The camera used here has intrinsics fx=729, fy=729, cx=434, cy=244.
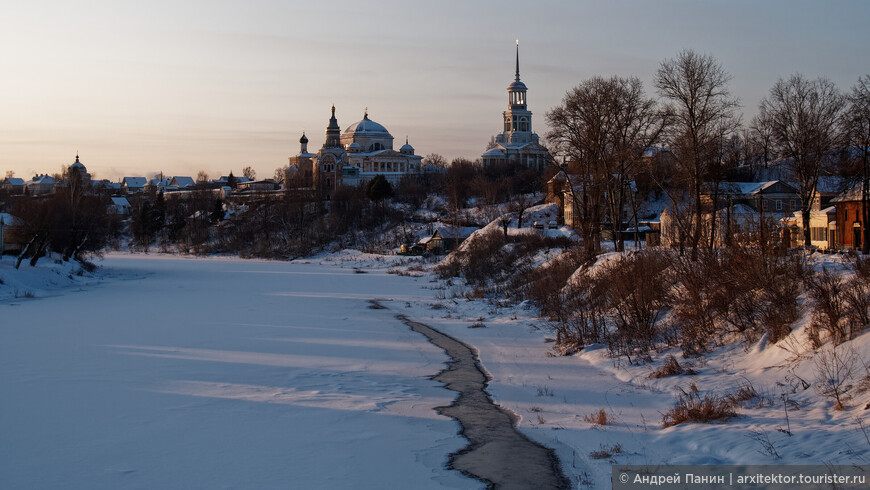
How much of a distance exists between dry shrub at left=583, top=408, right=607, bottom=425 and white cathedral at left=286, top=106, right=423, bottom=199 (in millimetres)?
99334

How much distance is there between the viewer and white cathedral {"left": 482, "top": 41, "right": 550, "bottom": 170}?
112750 mm

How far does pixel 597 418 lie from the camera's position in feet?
38.0

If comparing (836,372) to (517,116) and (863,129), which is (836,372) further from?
(517,116)

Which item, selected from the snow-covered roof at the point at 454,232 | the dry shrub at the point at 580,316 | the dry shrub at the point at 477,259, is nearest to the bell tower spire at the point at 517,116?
the snow-covered roof at the point at 454,232

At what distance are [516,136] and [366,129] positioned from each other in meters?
27.2

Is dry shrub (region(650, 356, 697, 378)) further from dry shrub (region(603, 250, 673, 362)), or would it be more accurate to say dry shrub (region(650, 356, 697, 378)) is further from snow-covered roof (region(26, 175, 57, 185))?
snow-covered roof (region(26, 175, 57, 185))

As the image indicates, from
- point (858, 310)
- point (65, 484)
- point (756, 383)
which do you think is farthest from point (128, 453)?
point (858, 310)

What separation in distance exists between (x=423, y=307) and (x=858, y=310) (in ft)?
68.6

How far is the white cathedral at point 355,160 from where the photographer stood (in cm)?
11912

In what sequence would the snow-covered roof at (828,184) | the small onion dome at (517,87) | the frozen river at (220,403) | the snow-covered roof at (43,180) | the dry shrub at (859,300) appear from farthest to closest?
the snow-covered roof at (43,180) < the small onion dome at (517,87) < the snow-covered roof at (828,184) < the dry shrub at (859,300) < the frozen river at (220,403)

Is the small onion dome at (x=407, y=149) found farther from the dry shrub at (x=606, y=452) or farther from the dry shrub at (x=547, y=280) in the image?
the dry shrub at (x=606, y=452)

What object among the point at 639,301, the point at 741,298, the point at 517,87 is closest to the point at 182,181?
the point at 517,87

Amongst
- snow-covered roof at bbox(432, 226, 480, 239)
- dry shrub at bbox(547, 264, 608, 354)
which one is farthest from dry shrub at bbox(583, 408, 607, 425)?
snow-covered roof at bbox(432, 226, 480, 239)

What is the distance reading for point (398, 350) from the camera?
1959 cm
